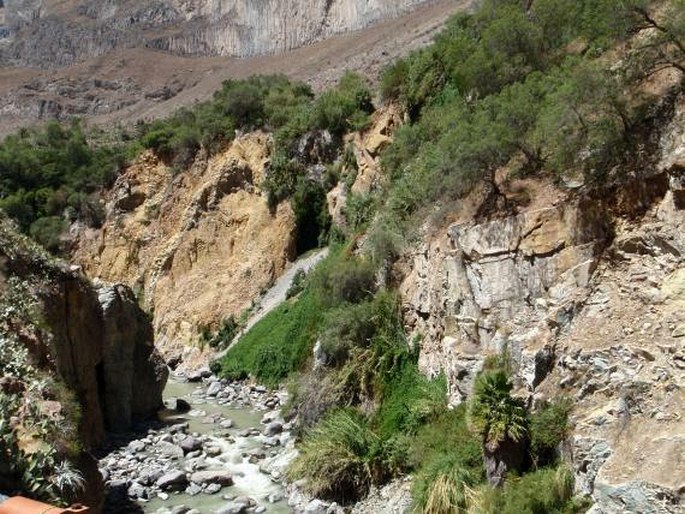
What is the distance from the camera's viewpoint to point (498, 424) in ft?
34.1

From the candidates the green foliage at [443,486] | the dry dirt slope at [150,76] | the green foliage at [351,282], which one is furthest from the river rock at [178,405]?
the dry dirt slope at [150,76]

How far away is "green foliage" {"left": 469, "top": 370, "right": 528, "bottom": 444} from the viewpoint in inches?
408

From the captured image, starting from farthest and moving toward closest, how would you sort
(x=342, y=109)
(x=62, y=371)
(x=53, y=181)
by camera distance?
(x=53, y=181)
(x=342, y=109)
(x=62, y=371)

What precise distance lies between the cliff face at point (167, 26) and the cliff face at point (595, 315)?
210 feet

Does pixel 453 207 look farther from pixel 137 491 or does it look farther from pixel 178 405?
pixel 178 405

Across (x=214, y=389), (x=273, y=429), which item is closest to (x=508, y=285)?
(x=273, y=429)

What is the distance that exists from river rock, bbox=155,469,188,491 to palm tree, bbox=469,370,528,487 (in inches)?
290

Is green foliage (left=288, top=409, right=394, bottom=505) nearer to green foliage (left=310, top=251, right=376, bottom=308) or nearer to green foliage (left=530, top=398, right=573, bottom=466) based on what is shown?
green foliage (left=530, top=398, right=573, bottom=466)

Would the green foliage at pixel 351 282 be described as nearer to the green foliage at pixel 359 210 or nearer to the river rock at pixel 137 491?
the green foliage at pixel 359 210

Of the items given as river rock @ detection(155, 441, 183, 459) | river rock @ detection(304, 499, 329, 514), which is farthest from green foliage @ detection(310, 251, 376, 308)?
river rock @ detection(304, 499, 329, 514)

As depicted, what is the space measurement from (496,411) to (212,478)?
7.44m

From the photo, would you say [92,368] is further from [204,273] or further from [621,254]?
[204,273]

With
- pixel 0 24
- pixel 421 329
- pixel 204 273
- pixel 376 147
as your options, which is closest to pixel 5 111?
pixel 0 24

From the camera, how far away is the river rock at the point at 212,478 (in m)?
14.8
